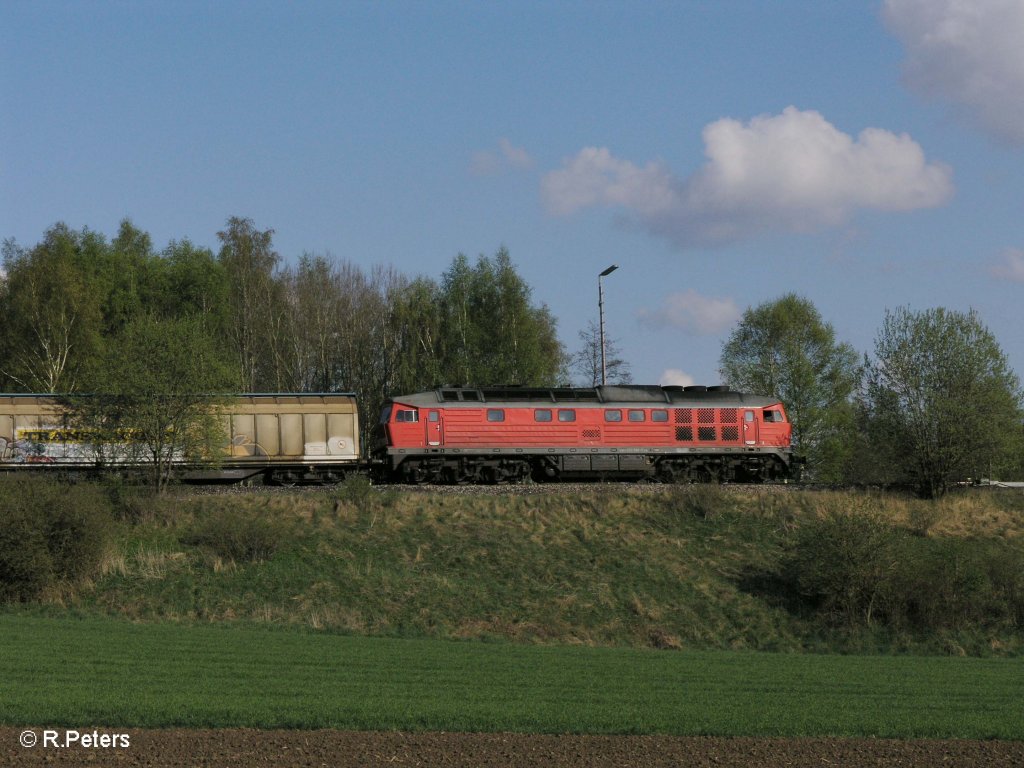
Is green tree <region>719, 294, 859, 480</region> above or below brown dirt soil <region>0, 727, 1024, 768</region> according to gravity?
above

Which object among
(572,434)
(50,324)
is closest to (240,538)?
(572,434)

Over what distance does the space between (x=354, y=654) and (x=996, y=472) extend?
29.0 meters

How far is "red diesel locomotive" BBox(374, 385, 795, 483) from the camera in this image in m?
40.3

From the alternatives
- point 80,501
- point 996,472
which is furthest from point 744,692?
point 996,472

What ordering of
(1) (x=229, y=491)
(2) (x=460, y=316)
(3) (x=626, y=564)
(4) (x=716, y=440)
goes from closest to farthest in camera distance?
(3) (x=626, y=564) < (1) (x=229, y=491) < (4) (x=716, y=440) < (2) (x=460, y=316)

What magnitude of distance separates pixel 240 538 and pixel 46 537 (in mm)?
4931

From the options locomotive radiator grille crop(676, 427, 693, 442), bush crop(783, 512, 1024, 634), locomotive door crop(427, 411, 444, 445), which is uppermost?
locomotive door crop(427, 411, 444, 445)

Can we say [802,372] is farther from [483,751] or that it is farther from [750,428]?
[483,751]

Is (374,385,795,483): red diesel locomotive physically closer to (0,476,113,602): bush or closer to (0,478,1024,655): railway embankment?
(0,478,1024,655): railway embankment

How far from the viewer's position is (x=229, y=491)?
119ft

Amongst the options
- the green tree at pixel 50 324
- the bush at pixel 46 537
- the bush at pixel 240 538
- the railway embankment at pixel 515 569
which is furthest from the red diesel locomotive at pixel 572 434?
the green tree at pixel 50 324

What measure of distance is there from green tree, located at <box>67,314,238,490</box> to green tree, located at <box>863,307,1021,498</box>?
2399cm

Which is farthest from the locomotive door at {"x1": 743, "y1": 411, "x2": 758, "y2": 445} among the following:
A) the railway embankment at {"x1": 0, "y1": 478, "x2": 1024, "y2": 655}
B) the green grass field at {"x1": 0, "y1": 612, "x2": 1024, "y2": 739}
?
the green grass field at {"x1": 0, "y1": 612, "x2": 1024, "y2": 739}

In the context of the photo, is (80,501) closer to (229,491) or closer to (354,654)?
(229,491)
